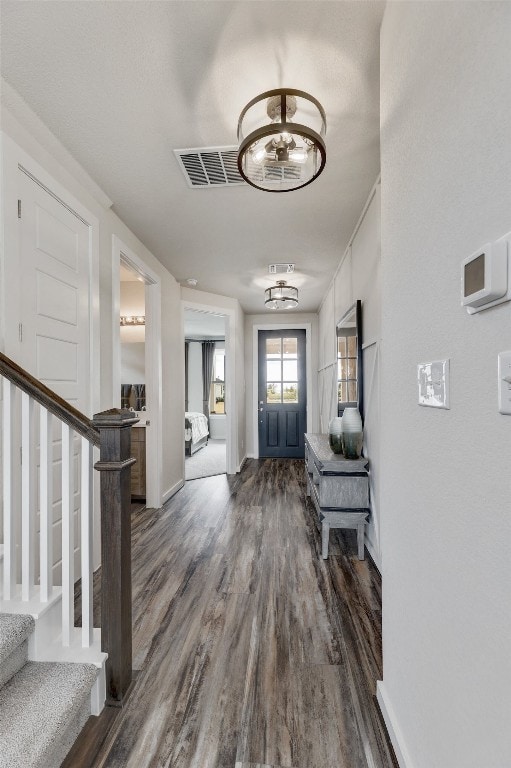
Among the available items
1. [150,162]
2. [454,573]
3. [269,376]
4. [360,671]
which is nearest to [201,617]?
[360,671]

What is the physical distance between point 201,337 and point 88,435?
25.7 ft

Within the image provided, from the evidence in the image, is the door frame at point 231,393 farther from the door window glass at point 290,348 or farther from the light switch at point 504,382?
the light switch at point 504,382

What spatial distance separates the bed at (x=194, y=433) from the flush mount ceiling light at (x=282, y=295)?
301 centimetres

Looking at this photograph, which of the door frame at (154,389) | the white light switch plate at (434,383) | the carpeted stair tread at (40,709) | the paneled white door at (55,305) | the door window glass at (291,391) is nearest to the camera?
the white light switch plate at (434,383)

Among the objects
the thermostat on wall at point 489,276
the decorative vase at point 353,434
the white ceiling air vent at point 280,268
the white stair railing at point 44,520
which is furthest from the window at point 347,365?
the thermostat on wall at point 489,276

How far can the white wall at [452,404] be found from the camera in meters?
0.67

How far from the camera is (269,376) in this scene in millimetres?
6309

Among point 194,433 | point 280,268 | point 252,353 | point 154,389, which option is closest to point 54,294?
point 154,389

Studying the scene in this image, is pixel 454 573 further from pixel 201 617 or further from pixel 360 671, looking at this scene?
pixel 201 617

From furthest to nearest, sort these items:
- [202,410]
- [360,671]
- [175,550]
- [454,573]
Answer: [202,410], [175,550], [360,671], [454,573]

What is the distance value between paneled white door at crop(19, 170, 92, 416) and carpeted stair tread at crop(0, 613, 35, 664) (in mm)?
1122

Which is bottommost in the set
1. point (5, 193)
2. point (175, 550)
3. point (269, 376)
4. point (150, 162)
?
point (175, 550)

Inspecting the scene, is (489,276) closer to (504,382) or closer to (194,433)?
(504,382)

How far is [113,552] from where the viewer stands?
1427 millimetres
